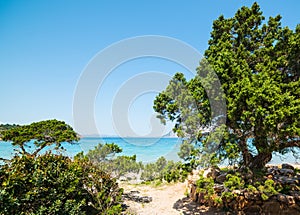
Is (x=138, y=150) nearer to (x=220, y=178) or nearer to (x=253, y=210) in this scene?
(x=220, y=178)

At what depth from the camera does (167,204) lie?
8.66m

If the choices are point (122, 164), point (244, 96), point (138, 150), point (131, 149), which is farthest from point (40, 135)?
point (131, 149)

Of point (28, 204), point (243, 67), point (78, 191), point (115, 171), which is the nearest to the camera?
point (28, 204)

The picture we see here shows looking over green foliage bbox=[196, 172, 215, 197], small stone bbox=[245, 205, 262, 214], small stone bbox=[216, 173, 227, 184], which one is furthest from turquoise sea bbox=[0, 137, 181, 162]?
small stone bbox=[245, 205, 262, 214]

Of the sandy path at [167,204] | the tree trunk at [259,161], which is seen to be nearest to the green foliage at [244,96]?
the tree trunk at [259,161]

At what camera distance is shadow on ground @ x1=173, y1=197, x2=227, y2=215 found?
7.58m

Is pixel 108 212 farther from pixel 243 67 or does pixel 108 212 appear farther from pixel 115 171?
pixel 243 67

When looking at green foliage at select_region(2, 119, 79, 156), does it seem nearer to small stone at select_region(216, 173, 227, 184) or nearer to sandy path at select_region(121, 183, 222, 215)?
sandy path at select_region(121, 183, 222, 215)

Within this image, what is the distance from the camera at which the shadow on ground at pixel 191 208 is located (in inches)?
298

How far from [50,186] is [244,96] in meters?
5.48

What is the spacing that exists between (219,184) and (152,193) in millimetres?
3620

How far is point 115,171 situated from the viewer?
779 cm

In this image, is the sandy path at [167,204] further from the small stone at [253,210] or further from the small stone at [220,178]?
the small stone at [220,178]

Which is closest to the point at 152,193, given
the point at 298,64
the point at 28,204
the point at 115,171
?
the point at 115,171
